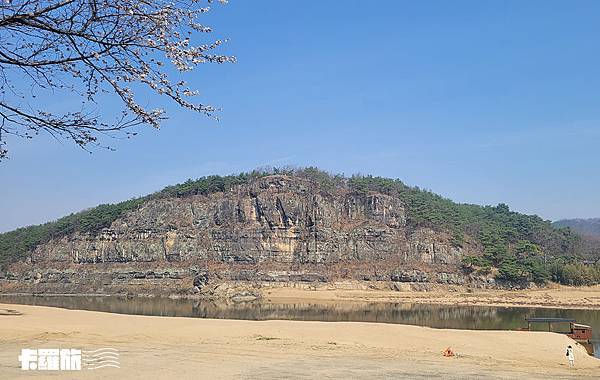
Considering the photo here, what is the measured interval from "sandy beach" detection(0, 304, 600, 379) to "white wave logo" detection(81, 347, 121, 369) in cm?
38

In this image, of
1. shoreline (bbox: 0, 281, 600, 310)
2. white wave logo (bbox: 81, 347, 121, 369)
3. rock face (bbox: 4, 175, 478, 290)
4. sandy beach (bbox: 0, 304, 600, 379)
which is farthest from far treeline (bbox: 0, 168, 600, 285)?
white wave logo (bbox: 81, 347, 121, 369)

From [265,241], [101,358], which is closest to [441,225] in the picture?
[265,241]

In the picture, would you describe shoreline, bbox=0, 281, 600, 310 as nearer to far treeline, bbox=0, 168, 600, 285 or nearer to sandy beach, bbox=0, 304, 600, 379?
far treeline, bbox=0, 168, 600, 285

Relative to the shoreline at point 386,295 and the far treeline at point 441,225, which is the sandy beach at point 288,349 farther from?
the far treeline at point 441,225

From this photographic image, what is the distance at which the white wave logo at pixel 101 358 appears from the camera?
15844mm

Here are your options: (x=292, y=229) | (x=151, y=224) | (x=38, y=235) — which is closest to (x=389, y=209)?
(x=292, y=229)

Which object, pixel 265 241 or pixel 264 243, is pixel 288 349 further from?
pixel 265 241

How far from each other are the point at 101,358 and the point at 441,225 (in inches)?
4115

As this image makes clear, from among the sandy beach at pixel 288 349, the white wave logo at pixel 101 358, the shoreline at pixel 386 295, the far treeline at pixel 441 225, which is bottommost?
the shoreline at pixel 386 295

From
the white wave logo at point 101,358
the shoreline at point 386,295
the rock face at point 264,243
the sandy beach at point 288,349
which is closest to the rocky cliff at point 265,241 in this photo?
the rock face at point 264,243

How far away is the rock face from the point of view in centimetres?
10162

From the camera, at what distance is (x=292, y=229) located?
107750 millimetres

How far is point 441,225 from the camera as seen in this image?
115m

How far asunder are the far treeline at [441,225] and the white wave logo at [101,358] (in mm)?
85948
